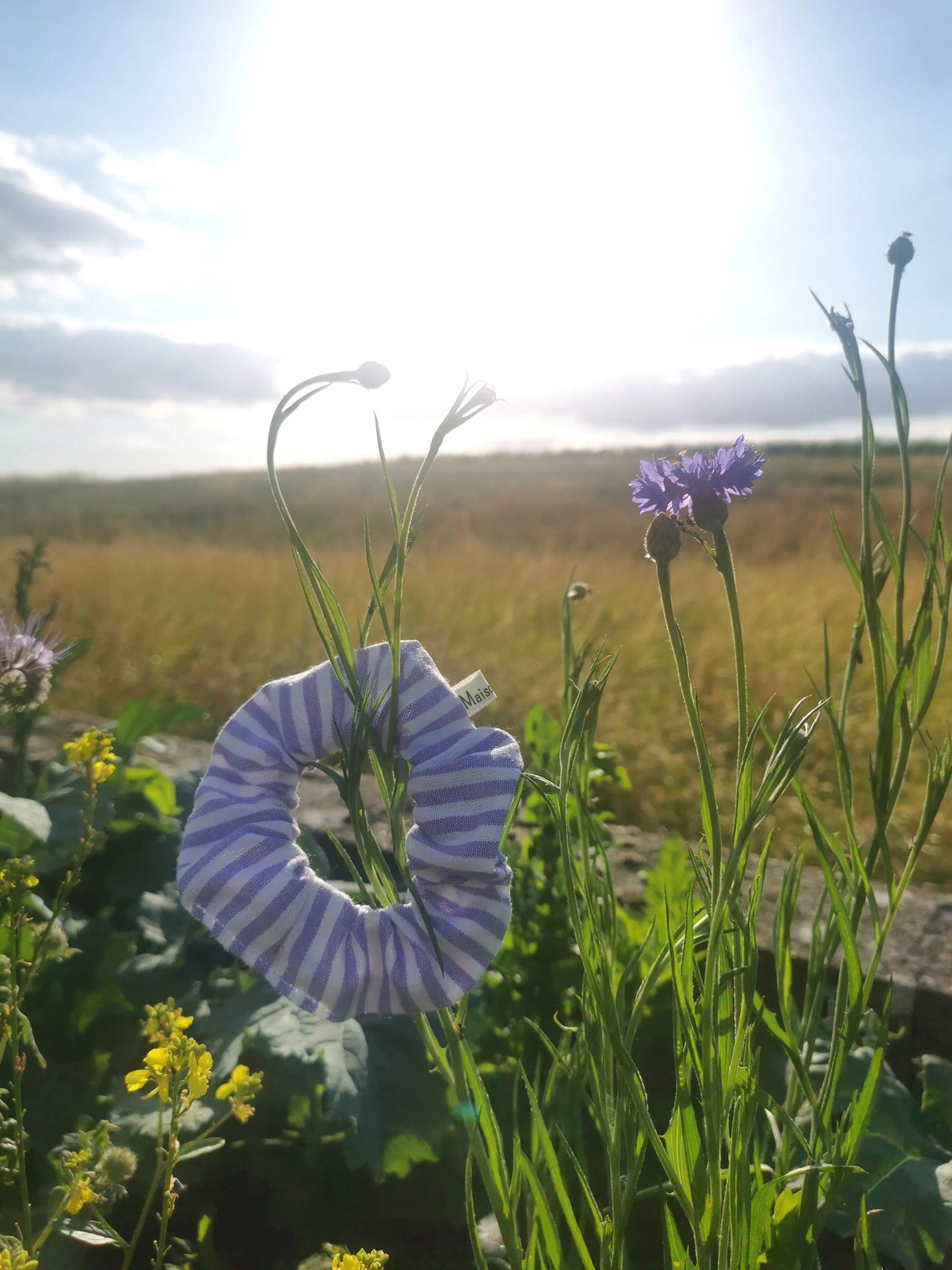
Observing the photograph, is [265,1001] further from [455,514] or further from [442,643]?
[455,514]

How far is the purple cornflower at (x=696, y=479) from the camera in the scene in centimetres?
39

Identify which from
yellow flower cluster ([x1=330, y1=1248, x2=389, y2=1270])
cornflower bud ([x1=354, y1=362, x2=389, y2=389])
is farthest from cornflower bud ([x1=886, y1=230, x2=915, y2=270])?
yellow flower cluster ([x1=330, y1=1248, x2=389, y2=1270])

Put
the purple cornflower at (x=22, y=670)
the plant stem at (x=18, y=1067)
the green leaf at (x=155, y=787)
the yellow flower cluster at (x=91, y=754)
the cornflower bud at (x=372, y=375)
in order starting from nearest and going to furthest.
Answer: the cornflower bud at (x=372, y=375) < the plant stem at (x=18, y=1067) < the yellow flower cluster at (x=91, y=754) < the purple cornflower at (x=22, y=670) < the green leaf at (x=155, y=787)

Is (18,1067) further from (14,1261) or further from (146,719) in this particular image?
(146,719)

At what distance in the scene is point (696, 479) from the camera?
388mm

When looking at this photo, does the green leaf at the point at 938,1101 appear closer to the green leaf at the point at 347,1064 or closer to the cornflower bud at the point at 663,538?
the green leaf at the point at 347,1064

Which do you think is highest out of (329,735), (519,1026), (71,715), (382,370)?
(382,370)

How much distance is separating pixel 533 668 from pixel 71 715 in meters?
1.06

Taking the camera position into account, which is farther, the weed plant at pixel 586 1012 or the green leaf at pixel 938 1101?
the green leaf at pixel 938 1101

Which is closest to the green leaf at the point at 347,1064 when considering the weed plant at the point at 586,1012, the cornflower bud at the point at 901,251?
the weed plant at the point at 586,1012

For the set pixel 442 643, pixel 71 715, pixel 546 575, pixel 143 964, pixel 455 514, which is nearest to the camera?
pixel 143 964

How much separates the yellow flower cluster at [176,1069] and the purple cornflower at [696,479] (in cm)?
36

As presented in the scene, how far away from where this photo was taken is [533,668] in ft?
7.21

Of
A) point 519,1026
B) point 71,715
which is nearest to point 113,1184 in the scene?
point 519,1026
